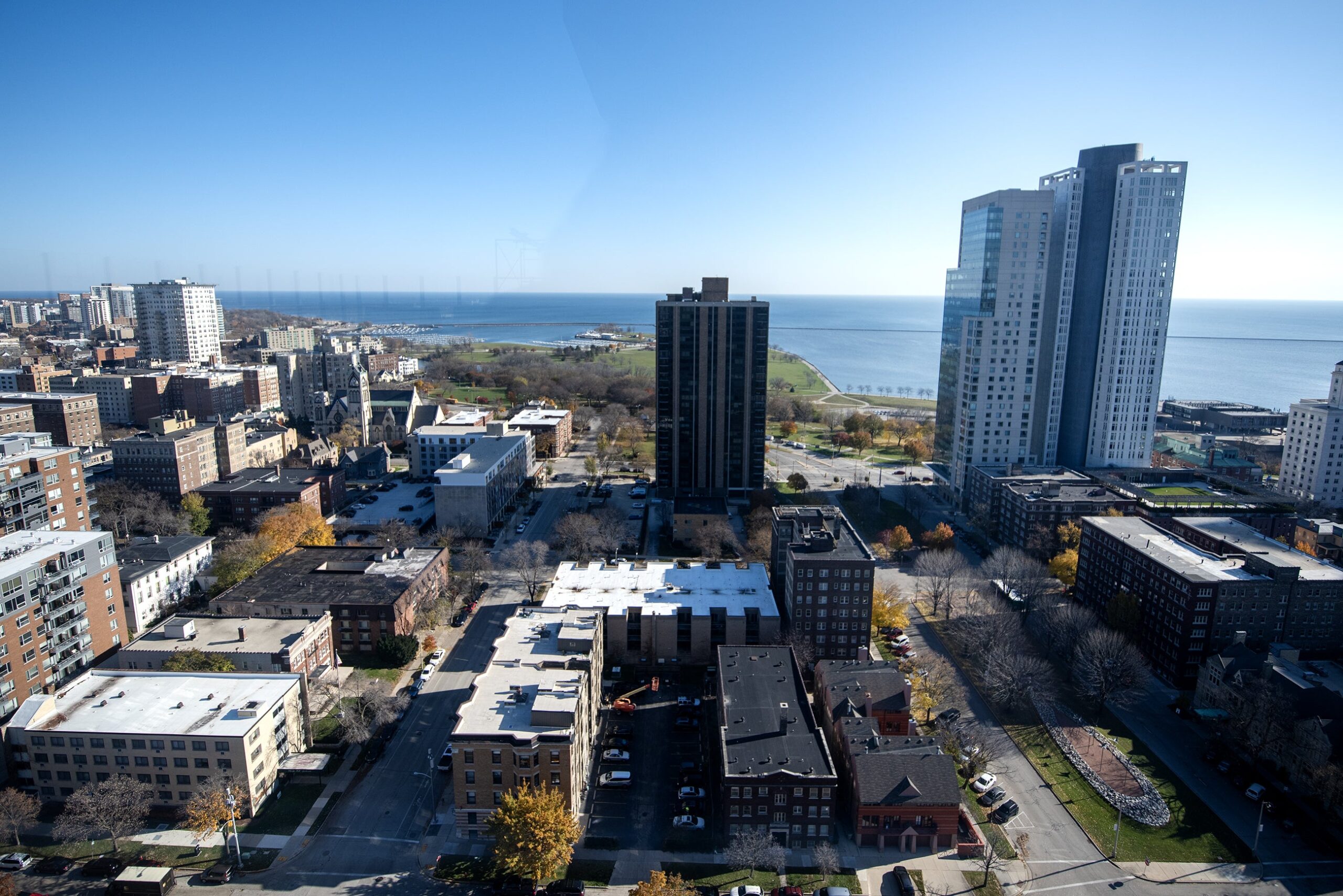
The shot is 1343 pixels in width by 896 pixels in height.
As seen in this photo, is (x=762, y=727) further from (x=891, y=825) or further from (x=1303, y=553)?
(x=1303, y=553)

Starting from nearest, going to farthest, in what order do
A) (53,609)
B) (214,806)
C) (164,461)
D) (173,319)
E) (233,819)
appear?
(233,819) → (214,806) → (53,609) → (164,461) → (173,319)

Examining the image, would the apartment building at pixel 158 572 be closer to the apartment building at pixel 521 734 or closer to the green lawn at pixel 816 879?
the apartment building at pixel 521 734

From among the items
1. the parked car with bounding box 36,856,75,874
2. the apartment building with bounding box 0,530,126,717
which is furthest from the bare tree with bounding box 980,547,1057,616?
the apartment building with bounding box 0,530,126,717

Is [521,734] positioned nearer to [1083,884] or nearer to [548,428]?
[1083,884]

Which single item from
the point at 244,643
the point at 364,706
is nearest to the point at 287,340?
the point at 244,643

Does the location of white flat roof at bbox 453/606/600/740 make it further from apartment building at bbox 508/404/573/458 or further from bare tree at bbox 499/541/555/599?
apartment building at bbox 508/404/573/458

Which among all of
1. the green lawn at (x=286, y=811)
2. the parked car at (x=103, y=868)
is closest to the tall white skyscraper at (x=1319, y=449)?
the green lawn at (x=286, y=811)

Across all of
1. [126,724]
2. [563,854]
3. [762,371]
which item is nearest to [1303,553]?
[762,371]
